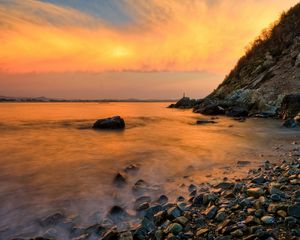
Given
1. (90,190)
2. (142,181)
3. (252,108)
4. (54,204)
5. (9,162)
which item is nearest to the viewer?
(54,204)

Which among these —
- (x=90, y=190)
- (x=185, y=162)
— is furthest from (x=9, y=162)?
(x=185, y=162)

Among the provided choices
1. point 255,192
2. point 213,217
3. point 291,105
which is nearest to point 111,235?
point 213,217

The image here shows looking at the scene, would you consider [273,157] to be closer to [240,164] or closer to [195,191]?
[240,164]

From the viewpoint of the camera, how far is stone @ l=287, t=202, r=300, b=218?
3305 millimetres

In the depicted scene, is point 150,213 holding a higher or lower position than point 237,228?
lower

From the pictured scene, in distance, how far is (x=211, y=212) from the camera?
3.95 m

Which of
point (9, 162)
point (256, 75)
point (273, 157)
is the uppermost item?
point (256, 75)

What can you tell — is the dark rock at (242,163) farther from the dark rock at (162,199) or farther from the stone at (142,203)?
the stone at (142,203)

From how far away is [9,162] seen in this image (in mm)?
8531

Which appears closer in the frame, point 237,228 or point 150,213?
point 237,228

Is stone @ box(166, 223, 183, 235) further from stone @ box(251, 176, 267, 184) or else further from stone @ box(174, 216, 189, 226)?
stone @ box(251, 176, 267, 184)

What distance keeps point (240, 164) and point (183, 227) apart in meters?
4.30

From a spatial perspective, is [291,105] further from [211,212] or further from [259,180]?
[211,212]

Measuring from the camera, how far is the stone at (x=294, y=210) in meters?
3.31
